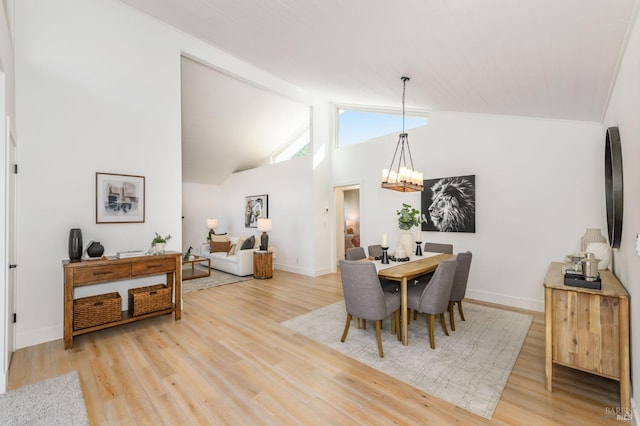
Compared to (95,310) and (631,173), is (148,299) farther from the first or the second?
(631,173)

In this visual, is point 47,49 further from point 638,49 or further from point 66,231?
point 638,49

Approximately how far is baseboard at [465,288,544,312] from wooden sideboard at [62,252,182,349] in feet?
13.9

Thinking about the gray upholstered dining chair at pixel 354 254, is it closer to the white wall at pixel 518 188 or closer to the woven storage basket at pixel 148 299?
the white wall at pixel 518 188

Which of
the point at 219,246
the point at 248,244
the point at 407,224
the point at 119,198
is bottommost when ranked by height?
the point at 219,246

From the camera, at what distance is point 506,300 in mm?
4082

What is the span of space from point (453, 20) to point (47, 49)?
4011 mm

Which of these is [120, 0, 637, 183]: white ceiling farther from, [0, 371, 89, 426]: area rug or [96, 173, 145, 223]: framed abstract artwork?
A: [0, 371, 89, 426]: area rug

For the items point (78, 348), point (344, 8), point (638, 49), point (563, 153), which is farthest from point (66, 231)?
point (563, 153)

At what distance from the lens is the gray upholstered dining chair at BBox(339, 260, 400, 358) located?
2635 mm

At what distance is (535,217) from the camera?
3822 millimetres

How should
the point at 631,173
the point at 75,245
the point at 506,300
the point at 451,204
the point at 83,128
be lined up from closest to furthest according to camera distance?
the point at 631,173 < the point at 75,245 < the point at 83,128 < the point at 506,300 < the point at 451,204

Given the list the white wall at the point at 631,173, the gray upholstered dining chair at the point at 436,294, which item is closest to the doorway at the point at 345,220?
the gray upholstered dining chair at the point at 436,294

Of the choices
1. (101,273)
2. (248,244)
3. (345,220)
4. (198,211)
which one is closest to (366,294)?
(101,273)

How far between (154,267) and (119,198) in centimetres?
96
